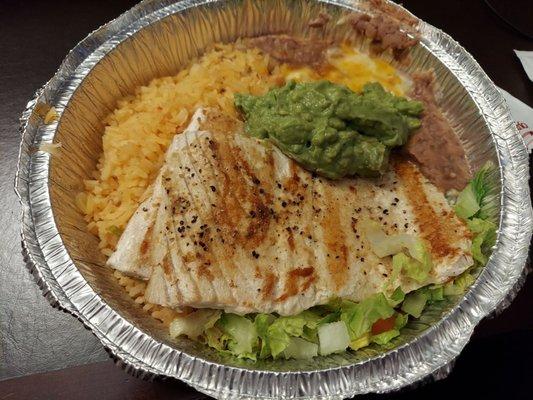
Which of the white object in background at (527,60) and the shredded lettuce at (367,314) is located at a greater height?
the white object in background at (527,60)

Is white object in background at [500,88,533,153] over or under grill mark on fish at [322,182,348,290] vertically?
over

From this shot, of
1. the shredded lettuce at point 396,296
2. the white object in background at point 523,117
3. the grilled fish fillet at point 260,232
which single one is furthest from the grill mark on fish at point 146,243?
the white object in background at point 523,117

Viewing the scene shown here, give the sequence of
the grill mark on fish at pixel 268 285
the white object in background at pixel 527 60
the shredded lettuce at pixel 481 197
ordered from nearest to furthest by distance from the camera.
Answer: the grill mark on fish at pixel 268 285
the shredded lettuce at pixel 481 197
the white object in background at pixel 527 60

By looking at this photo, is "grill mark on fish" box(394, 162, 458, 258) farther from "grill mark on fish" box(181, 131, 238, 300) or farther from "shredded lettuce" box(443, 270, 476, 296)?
"grill mark on fish" box(181, 131, 238, 300)

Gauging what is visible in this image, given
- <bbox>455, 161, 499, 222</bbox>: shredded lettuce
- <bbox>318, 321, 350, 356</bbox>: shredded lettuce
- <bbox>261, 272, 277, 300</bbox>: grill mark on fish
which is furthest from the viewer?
<bbox>455, 161, 499, 222</bbox>: shredded lettuce

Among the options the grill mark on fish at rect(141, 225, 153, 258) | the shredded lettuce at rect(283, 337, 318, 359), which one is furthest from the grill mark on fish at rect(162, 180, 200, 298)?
the shredded lettuce at rect(283, 337, 318, 359)

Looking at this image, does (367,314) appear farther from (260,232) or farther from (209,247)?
(209,247)

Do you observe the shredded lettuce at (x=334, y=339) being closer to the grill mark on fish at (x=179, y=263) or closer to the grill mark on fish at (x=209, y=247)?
the grill mark on fish at (x=209, y=247)
